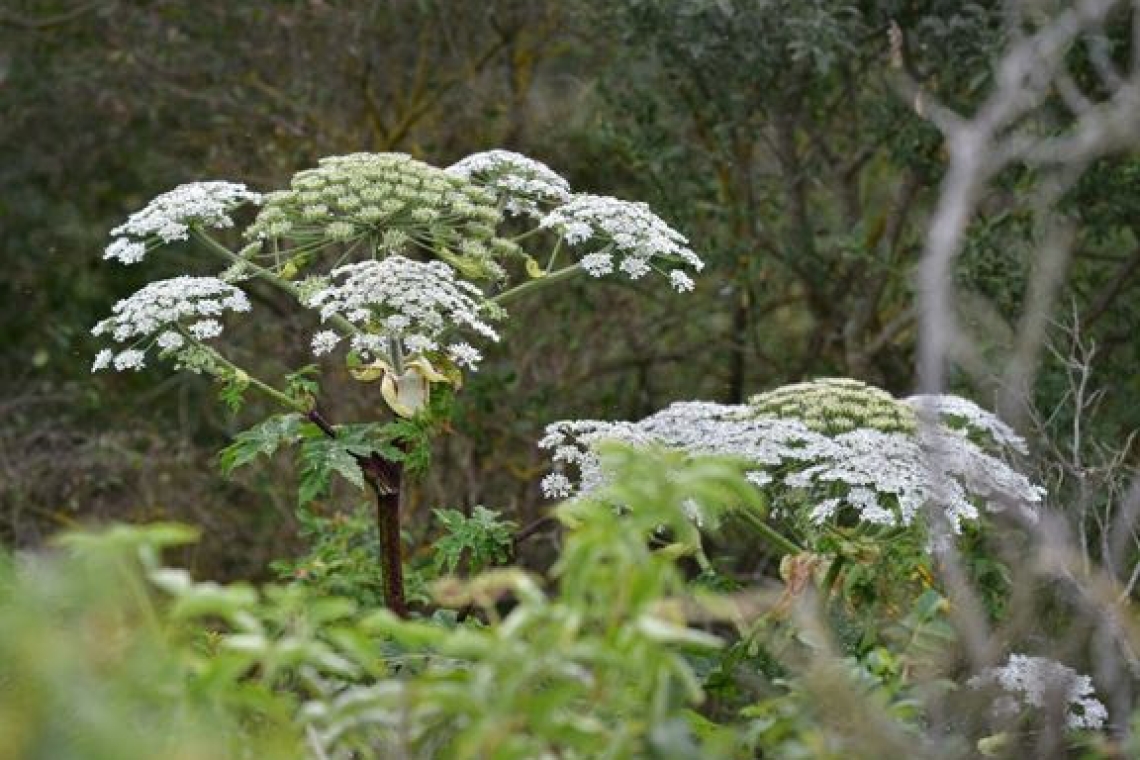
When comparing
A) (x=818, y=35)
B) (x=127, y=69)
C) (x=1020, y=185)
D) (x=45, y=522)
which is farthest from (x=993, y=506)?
(x=127, y=69)

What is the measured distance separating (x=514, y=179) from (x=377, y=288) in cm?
63

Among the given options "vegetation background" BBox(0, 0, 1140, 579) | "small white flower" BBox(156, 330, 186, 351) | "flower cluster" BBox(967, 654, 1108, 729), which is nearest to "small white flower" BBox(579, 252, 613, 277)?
"small white flower" BBox(156, 330, 186, 351)

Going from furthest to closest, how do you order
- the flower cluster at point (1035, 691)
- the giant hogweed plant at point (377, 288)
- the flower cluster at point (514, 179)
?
1. the flower cluster at point (514, 179)
2. the giant hogweed plant at point (377, 288)
3. the flower cluster at point (1035, 691)

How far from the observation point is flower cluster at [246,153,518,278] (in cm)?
349

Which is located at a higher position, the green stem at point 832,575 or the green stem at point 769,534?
the green stem at point 769,534

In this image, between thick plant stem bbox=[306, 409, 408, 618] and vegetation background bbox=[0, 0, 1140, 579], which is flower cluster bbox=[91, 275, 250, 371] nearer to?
thick plant stem bbox=[306, 409, 408, 618]

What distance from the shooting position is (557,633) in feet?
5.24

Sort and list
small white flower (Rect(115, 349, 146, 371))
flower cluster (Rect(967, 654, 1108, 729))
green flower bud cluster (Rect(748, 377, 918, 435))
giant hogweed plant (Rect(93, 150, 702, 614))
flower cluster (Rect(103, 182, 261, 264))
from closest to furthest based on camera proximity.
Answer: flower cluster (Rect(967, 654, 1108, 729)) < giant hogweed plant (Rect(93, 150, 702, 614)) < small white flower (Rect(115, 349, 146, 371)) < flower cluster (Rect(103, 182, 261, 264)) < green flower bud cluster (Rect(748, 377, 918, 435))

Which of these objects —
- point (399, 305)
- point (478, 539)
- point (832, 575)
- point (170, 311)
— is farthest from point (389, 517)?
point (832, 575)

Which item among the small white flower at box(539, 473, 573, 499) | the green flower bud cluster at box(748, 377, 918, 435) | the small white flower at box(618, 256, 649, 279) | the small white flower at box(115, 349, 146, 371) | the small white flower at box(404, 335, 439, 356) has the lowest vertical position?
the small white flower at box(539, 473, 573, 499)

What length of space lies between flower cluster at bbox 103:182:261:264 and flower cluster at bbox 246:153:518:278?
0.23 feet

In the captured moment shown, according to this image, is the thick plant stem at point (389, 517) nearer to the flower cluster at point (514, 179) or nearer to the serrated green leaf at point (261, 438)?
the serrated green leaf at point (261, 438)

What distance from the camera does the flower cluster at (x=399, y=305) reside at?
3.24 m

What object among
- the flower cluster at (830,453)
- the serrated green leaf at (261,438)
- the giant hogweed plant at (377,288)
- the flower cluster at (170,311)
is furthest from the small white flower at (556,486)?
the flower cluster at (170,311)
